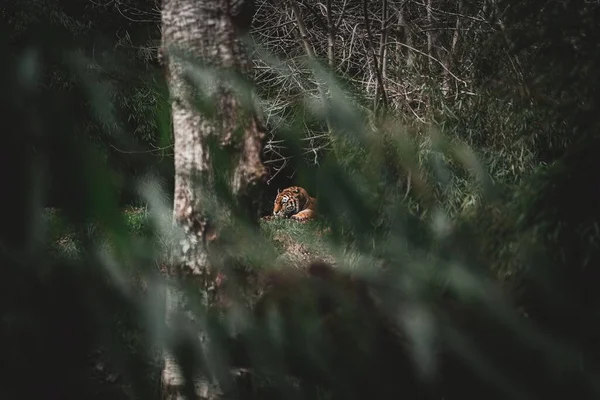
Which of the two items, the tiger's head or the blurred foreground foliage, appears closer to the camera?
the blurred foreground foliage

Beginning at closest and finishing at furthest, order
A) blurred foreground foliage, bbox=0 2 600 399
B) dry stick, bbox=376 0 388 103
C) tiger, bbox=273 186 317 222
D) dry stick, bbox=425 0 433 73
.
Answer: blurred foreground foliage, bbox=0 2 600 399 → dry stick, bbox=376 0 388 103 → dry stick, bbox=425 0 433 73 → tiger, bbox=273 186 317 222

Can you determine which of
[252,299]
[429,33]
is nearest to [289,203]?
[429,33]

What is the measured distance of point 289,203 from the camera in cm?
848

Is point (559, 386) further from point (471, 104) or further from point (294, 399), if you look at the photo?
point (471, 104)

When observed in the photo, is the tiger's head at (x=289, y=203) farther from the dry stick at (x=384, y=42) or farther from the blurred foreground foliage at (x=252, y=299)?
the blurred foreground foliage at (x=252, y=299)

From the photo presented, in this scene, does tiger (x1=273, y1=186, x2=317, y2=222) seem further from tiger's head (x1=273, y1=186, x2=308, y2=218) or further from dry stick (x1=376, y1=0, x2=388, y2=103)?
dry stick (x1=376, y1=0, x2=388, y2=103)

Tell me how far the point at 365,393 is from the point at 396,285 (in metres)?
0.07

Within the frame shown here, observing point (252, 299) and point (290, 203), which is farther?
point (290, 203)

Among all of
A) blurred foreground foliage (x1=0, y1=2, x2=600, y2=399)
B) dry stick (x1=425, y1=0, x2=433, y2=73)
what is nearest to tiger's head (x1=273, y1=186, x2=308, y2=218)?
dry stick (x1=425, y1=0, x2=433, y2=73)

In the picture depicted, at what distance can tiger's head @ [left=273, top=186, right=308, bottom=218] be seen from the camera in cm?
843

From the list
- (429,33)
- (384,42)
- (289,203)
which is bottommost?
(289,203)

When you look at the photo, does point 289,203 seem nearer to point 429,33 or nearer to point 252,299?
point 429,33

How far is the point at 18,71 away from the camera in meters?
0.42

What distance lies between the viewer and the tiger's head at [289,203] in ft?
27.7
